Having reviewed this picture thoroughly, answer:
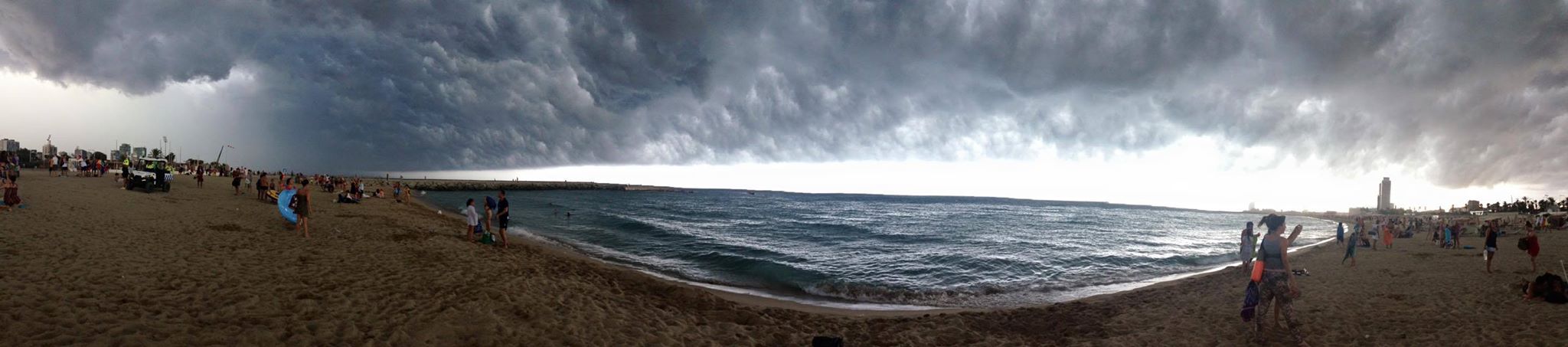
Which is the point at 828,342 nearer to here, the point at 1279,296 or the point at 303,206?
the point at 1279,296

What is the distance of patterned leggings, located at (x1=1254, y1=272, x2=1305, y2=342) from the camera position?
759 cm

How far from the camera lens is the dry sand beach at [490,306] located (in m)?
6.50

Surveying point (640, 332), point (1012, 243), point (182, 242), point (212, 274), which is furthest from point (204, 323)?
point (1012, 243)

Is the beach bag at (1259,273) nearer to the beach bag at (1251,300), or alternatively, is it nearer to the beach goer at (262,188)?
the beach bag at (1251,300)

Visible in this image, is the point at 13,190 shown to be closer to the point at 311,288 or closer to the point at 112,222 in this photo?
the point at 112,222

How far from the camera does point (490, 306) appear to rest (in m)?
8.00

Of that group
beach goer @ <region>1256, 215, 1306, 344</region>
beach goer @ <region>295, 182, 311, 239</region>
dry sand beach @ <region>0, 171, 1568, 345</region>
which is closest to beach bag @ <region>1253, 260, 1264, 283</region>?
beach goer @ <region>1256, 215, 1306, 344</region>

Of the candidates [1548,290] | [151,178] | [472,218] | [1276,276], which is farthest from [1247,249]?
[151,178]

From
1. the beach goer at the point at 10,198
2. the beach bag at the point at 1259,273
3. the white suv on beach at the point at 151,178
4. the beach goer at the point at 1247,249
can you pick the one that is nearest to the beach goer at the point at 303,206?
the beach goer at the point at 10,198

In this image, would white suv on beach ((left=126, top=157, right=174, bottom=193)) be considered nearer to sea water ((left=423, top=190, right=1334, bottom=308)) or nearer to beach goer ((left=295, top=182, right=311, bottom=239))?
sea water ((left=423, top=190, right=1334, bottom=308))

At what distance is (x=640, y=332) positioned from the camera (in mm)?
7688

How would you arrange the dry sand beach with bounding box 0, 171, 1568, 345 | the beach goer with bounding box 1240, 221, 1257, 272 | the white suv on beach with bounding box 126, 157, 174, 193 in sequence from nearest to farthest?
the dry sand beach with bounding box 0, 171, 1568, 345, the beach goer with bounding box 1240, 221, 1257, 272, the white suv on beach with bounding box 126, 157, 174, 193

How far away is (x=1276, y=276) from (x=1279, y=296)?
36 cm

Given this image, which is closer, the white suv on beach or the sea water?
the sea water
